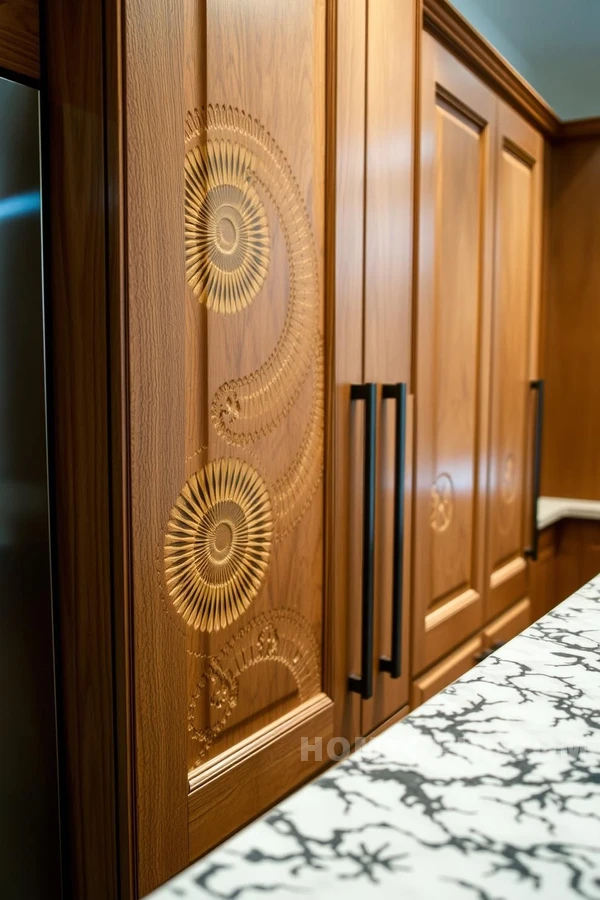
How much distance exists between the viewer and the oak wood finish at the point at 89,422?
79cm

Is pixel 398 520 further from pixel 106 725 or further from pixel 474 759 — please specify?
pixel 474 759

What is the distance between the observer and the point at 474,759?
0.50 meters

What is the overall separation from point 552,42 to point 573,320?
1.09m

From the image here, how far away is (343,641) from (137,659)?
1.60 ft

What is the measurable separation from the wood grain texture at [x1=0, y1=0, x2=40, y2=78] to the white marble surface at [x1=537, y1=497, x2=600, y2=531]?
1.81 m

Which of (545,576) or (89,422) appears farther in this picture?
(545,576)

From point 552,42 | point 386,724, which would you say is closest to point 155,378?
point 386,724

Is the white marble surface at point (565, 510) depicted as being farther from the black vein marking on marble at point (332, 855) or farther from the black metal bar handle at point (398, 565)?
the black vein marking on marble at point (332, 855)

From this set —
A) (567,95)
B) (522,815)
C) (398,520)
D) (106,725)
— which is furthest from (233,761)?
(567,95)

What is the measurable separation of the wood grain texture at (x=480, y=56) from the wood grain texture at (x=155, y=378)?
2.57ft

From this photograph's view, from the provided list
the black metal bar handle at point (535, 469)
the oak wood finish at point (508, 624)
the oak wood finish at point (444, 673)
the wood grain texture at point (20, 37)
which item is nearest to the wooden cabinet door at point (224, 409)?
the wood grain texture at point (20, 37)

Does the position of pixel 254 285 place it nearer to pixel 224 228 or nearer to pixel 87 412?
pixel 224 228

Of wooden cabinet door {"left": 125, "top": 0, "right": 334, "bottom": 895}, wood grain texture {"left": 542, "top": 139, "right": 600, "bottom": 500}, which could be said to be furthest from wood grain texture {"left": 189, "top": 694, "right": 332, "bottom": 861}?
wood grain texture {"left": 542, "top": 139, "right": 600, "bottom": 500}

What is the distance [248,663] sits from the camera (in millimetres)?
1026
